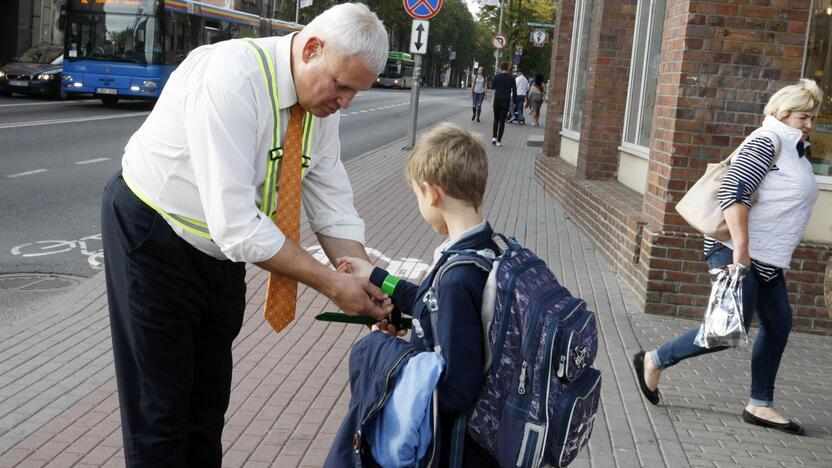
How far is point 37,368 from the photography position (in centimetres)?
547

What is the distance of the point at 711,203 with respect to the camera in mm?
5047

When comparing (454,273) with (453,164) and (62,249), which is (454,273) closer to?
(453,164)

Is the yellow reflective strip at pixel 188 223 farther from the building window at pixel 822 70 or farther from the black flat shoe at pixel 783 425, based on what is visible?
the building window at pixel 822 70

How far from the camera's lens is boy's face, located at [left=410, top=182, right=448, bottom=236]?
281cm

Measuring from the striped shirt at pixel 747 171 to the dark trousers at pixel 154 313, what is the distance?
8.77ft

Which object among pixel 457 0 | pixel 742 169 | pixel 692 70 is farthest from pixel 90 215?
pixel 457 0

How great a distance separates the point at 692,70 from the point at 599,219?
115 inches

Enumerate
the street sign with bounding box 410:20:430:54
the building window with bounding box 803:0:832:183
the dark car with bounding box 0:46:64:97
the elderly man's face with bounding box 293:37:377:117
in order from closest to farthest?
the elderly man's face with bounding box 293:37:377:117, the building window with bounding box 803:0:832:183, the street sign with bounding box 410:20:430:54, the dark car with bounding box 0:46:64:97

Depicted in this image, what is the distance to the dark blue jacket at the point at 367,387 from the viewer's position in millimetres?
2605

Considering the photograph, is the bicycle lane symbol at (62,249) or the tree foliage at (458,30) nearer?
the bicycle lane symbol at (62,249)

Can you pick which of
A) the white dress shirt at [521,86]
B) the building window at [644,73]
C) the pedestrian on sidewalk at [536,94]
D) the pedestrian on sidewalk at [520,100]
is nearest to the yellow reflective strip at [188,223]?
the building window at [644,73]

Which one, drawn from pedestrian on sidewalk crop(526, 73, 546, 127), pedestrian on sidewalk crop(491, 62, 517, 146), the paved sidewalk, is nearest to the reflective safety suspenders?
the paved sidewalk

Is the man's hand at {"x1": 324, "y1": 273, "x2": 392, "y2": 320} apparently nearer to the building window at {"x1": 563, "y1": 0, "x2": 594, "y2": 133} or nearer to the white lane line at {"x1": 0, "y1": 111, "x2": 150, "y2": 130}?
the building window at {"x1": 563, "y1": 0, "x2": 594, "y2": 133}

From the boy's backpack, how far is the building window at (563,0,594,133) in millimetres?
11961
